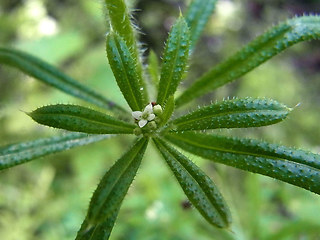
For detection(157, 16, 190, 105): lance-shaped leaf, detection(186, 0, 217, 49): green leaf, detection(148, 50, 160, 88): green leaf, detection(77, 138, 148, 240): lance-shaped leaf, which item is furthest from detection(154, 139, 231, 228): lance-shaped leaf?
detection(186, 0, 217, 49): green leaf

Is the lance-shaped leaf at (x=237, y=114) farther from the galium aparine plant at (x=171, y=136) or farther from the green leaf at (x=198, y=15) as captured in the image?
the green leaf at (x=198, y=15)

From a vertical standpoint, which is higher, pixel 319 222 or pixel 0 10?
pixel 0 10

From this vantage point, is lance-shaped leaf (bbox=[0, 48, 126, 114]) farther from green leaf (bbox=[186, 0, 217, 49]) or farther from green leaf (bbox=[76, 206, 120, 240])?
Result: green leaf (bbox=[76, 206, 120, 240])

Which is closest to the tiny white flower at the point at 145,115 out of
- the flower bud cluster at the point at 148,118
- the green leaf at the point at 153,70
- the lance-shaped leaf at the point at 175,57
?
the flower bud cluster at the point at 148,118

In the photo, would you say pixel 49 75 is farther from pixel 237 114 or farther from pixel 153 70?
pixel 237 114

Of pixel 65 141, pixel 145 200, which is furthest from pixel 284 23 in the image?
pixel 145 200

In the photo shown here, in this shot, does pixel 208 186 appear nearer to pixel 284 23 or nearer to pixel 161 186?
pixel 284 23
